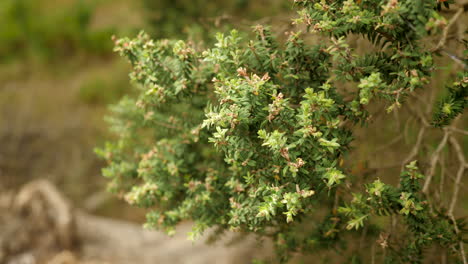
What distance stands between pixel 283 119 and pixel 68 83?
21.6 feet

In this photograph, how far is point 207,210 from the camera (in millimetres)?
2543

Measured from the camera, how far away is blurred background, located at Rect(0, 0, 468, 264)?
4887 millimetres

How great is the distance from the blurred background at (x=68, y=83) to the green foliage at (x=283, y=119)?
7.35 ft

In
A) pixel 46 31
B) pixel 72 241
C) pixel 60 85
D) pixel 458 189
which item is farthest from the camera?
pixel 60 85

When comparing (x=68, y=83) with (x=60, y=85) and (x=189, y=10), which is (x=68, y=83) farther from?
(x=189, y=10)

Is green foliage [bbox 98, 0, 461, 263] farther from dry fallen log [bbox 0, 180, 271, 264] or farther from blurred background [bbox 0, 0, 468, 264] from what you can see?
blurred background [bbox 0, 0, 468, 264]

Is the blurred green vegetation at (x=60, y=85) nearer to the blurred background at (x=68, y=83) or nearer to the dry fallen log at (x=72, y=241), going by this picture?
the blurred background at (x=68, y=83)

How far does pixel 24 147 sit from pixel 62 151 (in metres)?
0.57

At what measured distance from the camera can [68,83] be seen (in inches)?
293

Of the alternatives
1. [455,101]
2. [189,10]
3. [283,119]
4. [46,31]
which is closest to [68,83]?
[46,31]

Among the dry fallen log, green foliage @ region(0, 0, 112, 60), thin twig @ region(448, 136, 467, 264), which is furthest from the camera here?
green foliage @ region(0, 0, 112, 60)

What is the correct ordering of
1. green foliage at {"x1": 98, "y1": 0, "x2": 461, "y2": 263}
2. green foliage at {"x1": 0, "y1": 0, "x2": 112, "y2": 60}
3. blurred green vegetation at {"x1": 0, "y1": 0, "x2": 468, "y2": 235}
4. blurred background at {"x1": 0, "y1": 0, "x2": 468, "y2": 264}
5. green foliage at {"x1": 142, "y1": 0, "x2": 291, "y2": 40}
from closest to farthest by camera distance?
green foliage at {"x1": 98, "y1": 0, "x2": 461, "y2": 263}, green foliage at {"x1": 142, "y1": 0, "x2": 291, "y2": 40}, blurred background at {"x1": 0, "y1": 0, "x2": 468, "y2": 264}, blurred green vegetation at {"x1": 0, "y1": 0, "x2": 468, "y2": 235}, green foliage at {"x1": 0, "y1": 0, "x2": 112, "y2": 60}

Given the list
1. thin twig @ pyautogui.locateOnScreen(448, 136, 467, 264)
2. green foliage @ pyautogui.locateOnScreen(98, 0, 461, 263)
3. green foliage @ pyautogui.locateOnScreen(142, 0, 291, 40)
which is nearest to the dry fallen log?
green foliage @ pyautogui.locateOnScreen(98, 0, 461, 263)

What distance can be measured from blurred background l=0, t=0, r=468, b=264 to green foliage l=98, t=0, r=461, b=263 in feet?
7.35
